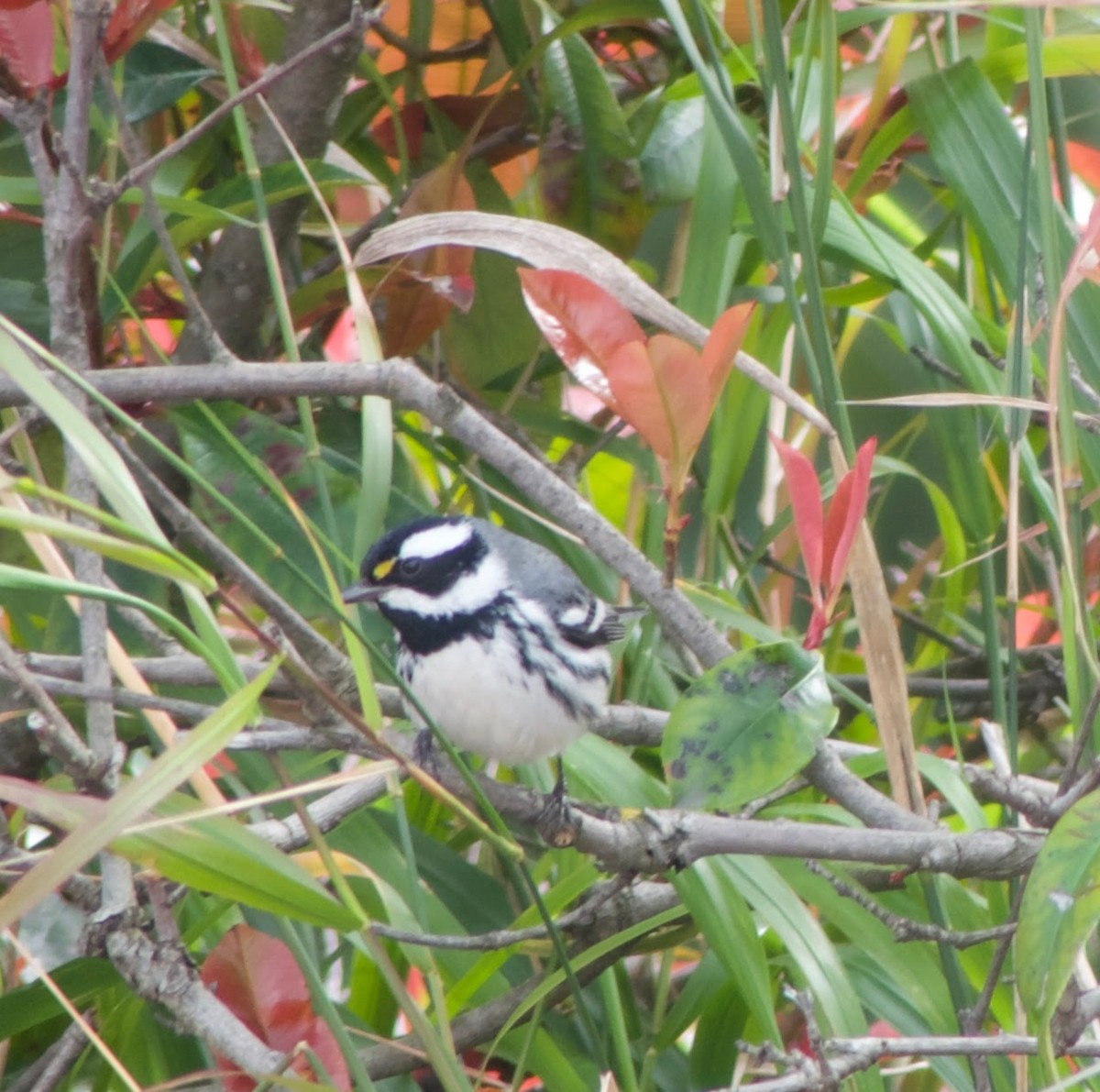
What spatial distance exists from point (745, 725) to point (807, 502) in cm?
18

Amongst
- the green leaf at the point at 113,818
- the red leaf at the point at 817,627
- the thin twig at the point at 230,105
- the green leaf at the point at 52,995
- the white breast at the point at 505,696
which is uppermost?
the thin twig at the point at 230,105

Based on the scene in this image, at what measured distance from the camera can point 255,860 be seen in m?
0.89

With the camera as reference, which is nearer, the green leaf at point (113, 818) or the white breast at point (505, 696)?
the green leaf at point (113, 818)

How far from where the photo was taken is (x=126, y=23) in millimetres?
1272

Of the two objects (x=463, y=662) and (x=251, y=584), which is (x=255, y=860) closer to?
(x=251, y=584)

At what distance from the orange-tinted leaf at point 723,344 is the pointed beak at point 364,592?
0.60 metres

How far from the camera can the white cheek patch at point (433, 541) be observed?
5.23ft

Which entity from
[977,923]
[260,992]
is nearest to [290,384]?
[260,992]

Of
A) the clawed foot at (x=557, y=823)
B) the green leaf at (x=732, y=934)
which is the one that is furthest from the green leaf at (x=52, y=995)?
the green leaf at (x=732, y=934)

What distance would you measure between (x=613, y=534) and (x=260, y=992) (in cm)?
45

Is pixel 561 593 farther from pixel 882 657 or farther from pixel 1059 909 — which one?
pixel 1059 909

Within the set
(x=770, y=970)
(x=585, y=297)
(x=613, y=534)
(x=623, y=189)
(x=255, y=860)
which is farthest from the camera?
(x=623, y=189)

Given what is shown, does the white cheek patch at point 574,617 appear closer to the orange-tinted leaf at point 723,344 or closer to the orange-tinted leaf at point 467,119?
the orange-tinted leaf at point 467,119

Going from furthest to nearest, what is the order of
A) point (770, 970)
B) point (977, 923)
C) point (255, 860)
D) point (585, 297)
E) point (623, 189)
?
point (623, 189) → point (770, 970) → point (977, 923) → point (585, 297) → point (255, 860)
